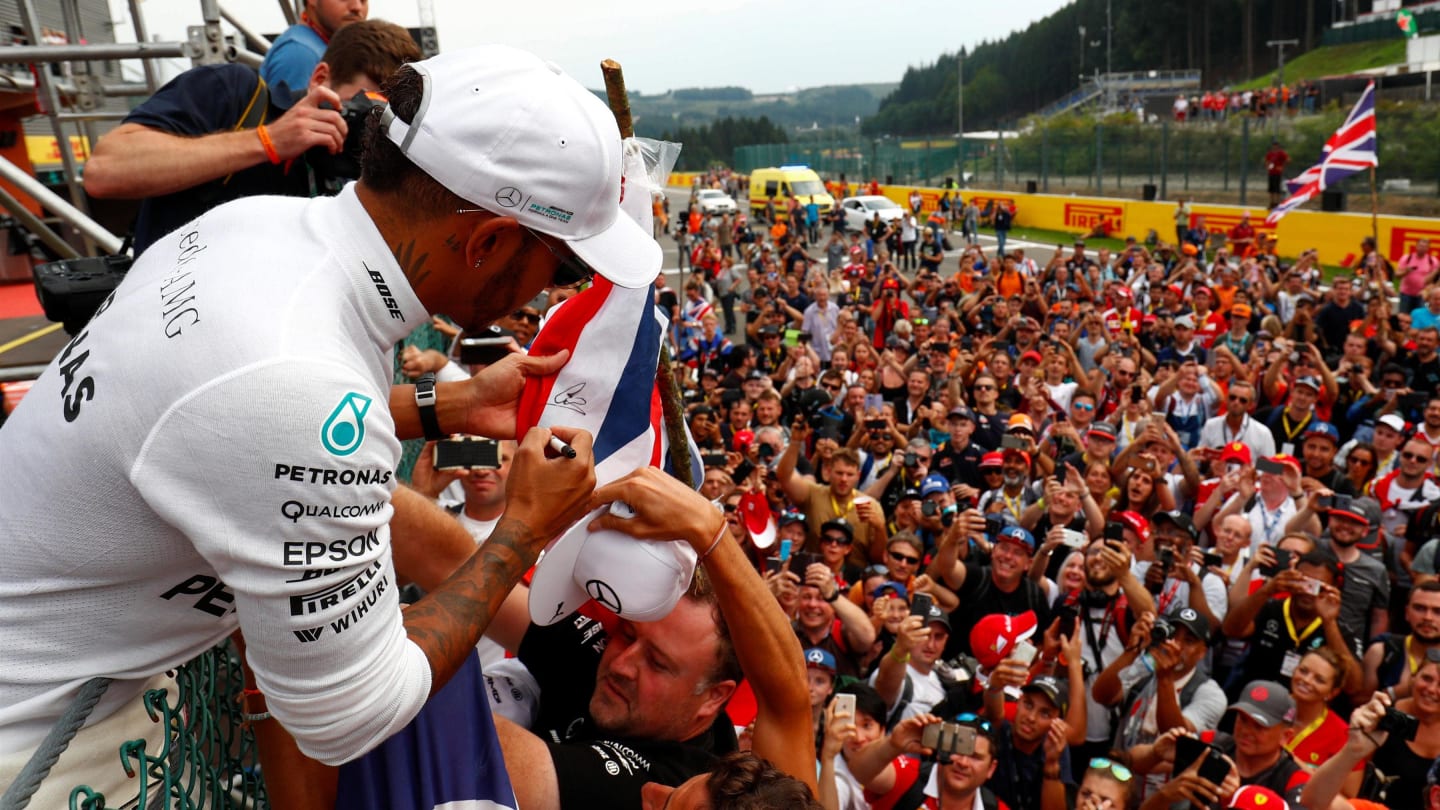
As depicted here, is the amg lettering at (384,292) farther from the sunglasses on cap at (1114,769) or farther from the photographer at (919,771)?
the sunglasses on cap at (1114,769)

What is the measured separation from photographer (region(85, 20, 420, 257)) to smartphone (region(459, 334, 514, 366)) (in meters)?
0.86

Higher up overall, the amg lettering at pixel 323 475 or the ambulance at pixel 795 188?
the amg lettering at pixel 323 475

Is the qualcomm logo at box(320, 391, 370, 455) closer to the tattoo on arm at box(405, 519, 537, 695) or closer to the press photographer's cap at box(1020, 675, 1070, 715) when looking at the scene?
the tattoo on arm at box(405, 519, 537, 695)

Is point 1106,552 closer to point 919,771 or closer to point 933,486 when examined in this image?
point 933,486

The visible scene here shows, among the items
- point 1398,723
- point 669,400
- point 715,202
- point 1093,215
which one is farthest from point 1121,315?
point 715,202

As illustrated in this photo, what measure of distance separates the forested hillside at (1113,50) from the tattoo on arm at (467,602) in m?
75.5

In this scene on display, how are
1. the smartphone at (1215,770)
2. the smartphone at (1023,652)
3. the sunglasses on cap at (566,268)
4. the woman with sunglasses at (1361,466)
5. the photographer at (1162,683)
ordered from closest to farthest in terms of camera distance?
the sunglasses on cap at (566,268)
the smartphone at (1215,770)
the photographer at (1162,683)
the smartphone at (1023,652)
the woman with sunglasses at (1361,466)

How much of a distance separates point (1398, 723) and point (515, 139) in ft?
16.3

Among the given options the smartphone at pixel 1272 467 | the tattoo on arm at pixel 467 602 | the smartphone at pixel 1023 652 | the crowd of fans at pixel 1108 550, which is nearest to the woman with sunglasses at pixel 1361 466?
the crowd of fans at pixel 1108 550

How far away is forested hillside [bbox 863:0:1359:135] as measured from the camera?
69.9 meters

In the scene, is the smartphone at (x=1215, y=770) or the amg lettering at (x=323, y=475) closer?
the amg lettering at (x=323, y=475)

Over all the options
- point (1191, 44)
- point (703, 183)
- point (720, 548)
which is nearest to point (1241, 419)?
point (720, 548)

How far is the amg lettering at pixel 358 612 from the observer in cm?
145

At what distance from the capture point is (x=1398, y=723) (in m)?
4.87
